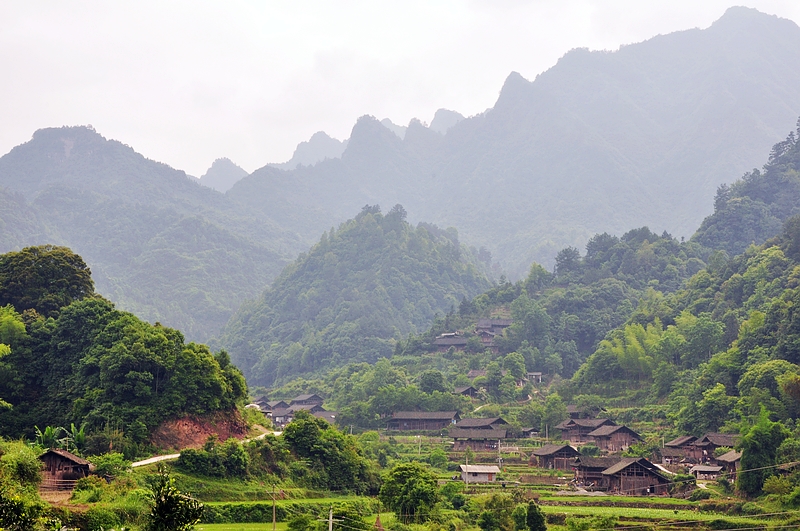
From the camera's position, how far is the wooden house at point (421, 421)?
69.2 m

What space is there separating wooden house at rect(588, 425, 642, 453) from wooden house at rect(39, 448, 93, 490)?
35.8 meters

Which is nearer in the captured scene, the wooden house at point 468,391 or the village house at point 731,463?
the village house at point 731,463

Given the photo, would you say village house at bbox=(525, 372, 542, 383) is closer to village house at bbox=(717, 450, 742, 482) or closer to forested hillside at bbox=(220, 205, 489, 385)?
forested hillside at bbox=(220, 205, 489, 385)

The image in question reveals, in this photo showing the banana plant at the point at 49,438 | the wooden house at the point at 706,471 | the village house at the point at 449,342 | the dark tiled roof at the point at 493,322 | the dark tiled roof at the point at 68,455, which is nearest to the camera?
the dark tiled roof at the point at 68,455

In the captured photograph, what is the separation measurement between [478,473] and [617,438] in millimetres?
11668

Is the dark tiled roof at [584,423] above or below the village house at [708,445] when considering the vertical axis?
above

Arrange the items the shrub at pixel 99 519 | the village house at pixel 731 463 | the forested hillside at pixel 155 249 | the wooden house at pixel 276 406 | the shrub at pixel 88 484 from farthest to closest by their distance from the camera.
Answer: the forested hillside at pixel 155 249
the wooden house at pixel 276 406
the village house at pixel 731 463
the shrub at pixel 88 484
the shrub at pixel 99 519

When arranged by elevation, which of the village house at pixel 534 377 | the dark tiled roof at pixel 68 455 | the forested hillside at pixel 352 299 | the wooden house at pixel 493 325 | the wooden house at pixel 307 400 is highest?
the forested hillside at pixel 352 299

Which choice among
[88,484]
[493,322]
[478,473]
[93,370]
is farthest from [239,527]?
[493,322]

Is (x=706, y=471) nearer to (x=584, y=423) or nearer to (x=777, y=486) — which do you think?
(x=777, y=486)

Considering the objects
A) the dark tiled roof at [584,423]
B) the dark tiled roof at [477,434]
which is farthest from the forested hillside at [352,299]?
the dark tiled roof at [584,423]

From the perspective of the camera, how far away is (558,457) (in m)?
55.2

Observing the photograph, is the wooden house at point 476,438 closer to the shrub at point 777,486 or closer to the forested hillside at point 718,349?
the forested hillside at point 718,349

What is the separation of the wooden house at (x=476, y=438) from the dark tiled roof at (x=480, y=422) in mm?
795
